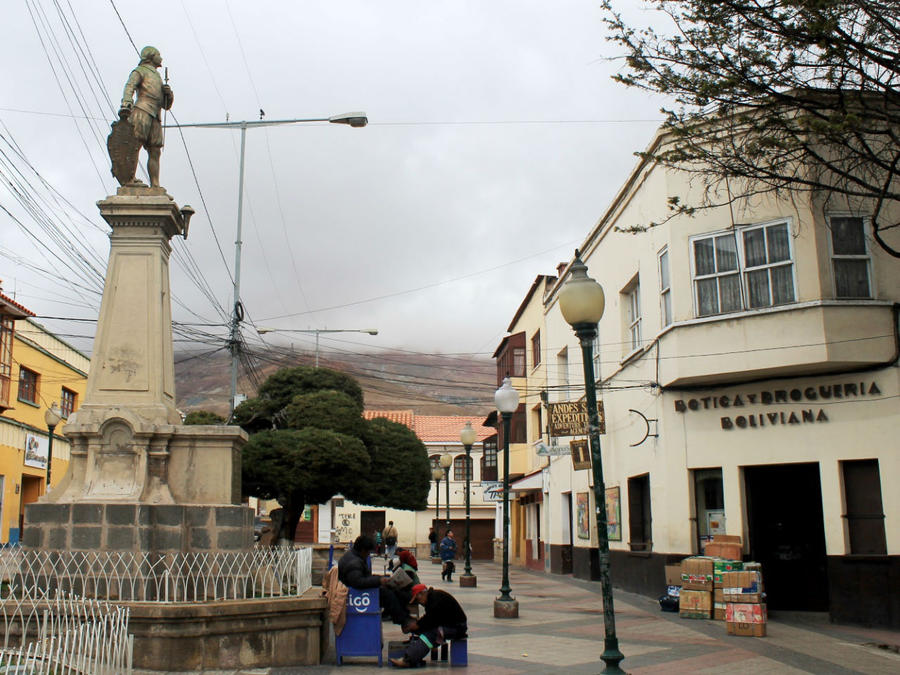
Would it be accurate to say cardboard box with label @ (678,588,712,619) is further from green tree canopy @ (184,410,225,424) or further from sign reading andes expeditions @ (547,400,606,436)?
green tree canopy @ (184,410,225,424)

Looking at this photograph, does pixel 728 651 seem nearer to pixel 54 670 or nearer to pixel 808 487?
pixel 808 487

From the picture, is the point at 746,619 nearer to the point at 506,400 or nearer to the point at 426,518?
the point at 506,400

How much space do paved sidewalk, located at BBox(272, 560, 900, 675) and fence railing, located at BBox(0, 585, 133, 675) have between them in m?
1.77

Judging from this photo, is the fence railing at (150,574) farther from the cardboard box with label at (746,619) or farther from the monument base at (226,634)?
the cardboard box with label at (746,619)

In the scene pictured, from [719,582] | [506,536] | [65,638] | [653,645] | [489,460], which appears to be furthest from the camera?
[489,460]

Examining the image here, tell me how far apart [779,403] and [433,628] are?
8.27 metres

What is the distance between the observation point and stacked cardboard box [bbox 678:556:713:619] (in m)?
13.8

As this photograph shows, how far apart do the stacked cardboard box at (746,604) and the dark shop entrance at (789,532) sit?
10.2 feet

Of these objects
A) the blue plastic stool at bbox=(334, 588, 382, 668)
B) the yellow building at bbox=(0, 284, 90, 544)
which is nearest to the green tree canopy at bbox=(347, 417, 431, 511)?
the yellow building at bbox=(0, 284, 90, 544)

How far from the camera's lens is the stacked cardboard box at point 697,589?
13789 mm

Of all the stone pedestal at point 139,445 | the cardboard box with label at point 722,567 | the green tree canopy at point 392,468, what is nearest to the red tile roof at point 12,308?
the green tree canopy at point 392,468

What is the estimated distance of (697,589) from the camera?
548 inches

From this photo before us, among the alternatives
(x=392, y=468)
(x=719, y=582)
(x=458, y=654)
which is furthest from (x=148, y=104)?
(x=392, y=468)

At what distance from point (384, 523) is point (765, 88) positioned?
145 ft
